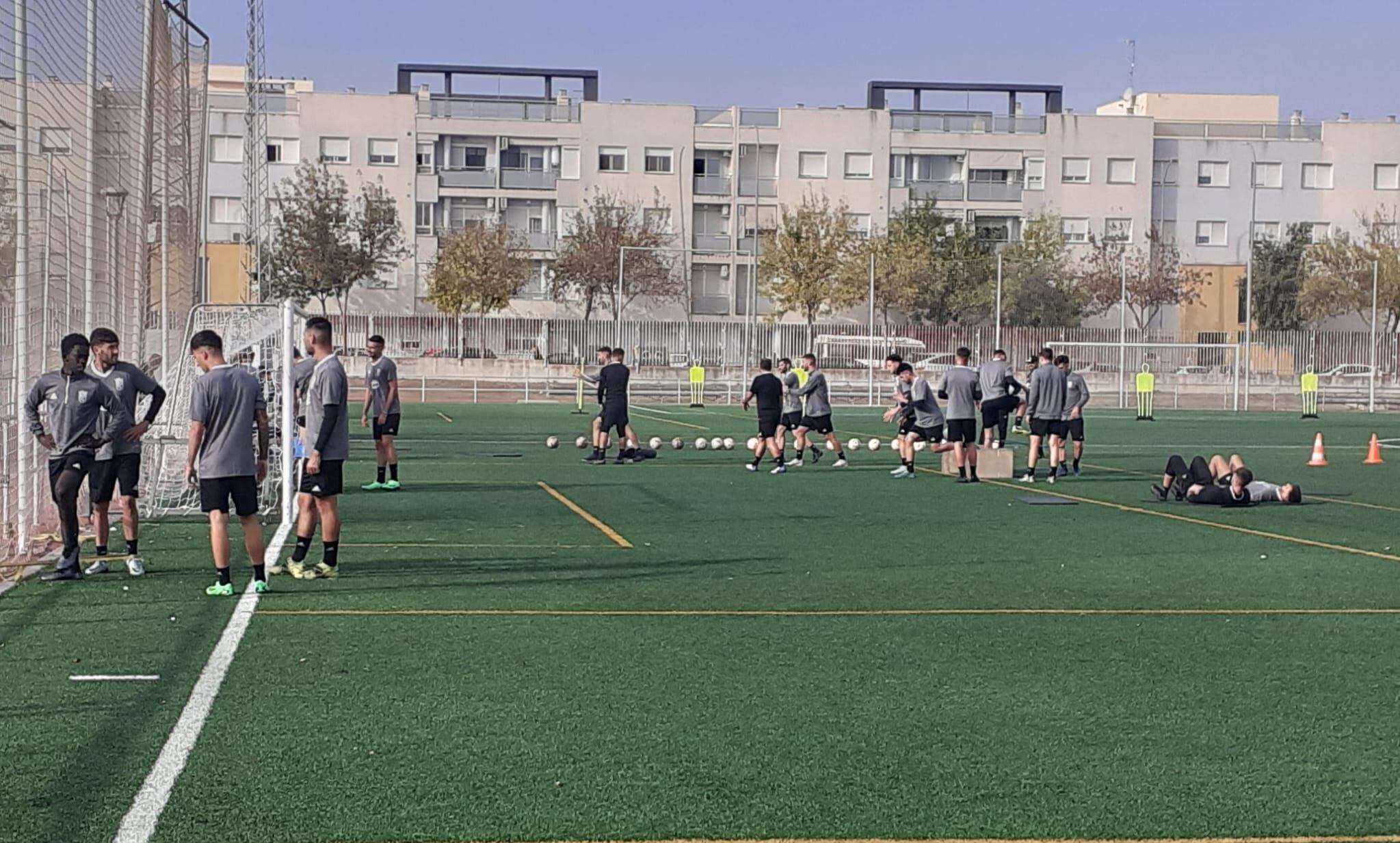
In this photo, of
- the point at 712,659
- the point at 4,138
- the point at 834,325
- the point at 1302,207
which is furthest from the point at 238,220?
the point at 712,659

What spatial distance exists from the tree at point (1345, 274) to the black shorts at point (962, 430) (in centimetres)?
5244

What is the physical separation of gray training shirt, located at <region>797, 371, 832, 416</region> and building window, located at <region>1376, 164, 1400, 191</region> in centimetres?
6119

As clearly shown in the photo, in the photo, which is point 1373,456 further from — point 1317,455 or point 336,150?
point 336,150

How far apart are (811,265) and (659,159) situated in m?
10.1

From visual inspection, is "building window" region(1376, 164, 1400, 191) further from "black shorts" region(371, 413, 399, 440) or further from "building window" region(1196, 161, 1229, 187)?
"black shorts" region(371, 413, 399, 440)

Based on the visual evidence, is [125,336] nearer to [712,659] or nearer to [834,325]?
[712,659]

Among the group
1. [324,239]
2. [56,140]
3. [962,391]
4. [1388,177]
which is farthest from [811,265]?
[56,140]

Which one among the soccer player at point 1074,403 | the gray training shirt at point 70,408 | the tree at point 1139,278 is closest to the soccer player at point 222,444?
the gray training shirt at point 70,408

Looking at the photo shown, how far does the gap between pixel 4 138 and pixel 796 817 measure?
10.5 metres

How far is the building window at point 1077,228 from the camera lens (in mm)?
76188

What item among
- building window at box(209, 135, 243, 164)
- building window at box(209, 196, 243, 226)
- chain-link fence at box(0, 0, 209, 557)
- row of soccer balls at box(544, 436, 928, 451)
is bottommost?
row of soccer balls at box(544, 436, 928, 451)

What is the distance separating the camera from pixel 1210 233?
7750 centimetres

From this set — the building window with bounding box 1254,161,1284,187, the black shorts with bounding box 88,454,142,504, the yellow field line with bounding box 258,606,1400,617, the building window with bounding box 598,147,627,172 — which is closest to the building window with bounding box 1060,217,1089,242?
the building window with bounding box 1254,161,1284,187

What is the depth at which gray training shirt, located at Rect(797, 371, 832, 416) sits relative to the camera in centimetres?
2402
